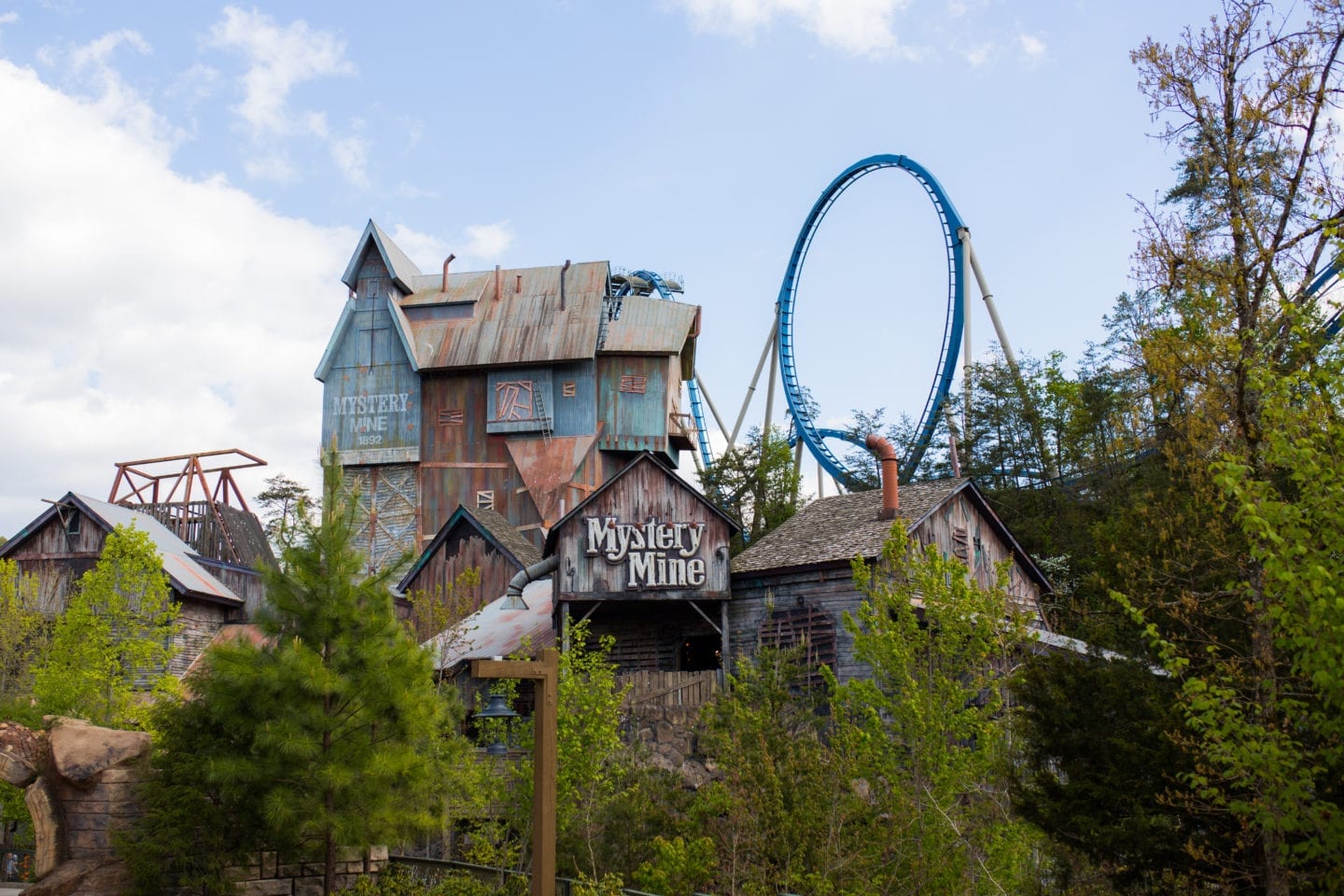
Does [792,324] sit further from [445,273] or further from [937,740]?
[937,740]

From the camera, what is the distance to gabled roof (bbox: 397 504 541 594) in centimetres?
3162

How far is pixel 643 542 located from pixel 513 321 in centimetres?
1910

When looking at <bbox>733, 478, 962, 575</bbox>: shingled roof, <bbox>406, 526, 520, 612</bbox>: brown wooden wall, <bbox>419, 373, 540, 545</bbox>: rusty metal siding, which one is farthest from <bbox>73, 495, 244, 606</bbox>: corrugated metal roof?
<bbox>733, 478, 962, 575</bbox>: shingled roof

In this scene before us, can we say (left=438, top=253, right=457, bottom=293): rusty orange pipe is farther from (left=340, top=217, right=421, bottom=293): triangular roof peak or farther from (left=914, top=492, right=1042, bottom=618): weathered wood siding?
(left=914, top=492, right=1042, bottom=618): weathered wood siding

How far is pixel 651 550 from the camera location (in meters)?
26.1

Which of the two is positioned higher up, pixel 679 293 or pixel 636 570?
pixel 679 293

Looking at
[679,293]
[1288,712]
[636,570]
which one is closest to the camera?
[1288,712]

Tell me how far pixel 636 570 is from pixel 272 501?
44.6 m

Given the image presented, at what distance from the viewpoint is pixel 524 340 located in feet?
139

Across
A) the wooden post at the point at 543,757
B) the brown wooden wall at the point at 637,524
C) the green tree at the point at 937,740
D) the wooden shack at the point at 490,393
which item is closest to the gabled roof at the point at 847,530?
the brown wooden wall at the point at 637,524

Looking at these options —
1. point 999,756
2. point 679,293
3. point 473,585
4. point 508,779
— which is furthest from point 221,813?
point 679,293

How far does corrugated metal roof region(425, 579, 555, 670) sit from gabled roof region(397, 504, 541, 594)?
1.27 m

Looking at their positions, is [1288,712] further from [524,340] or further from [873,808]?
[524,340]

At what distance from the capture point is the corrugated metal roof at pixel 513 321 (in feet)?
137
